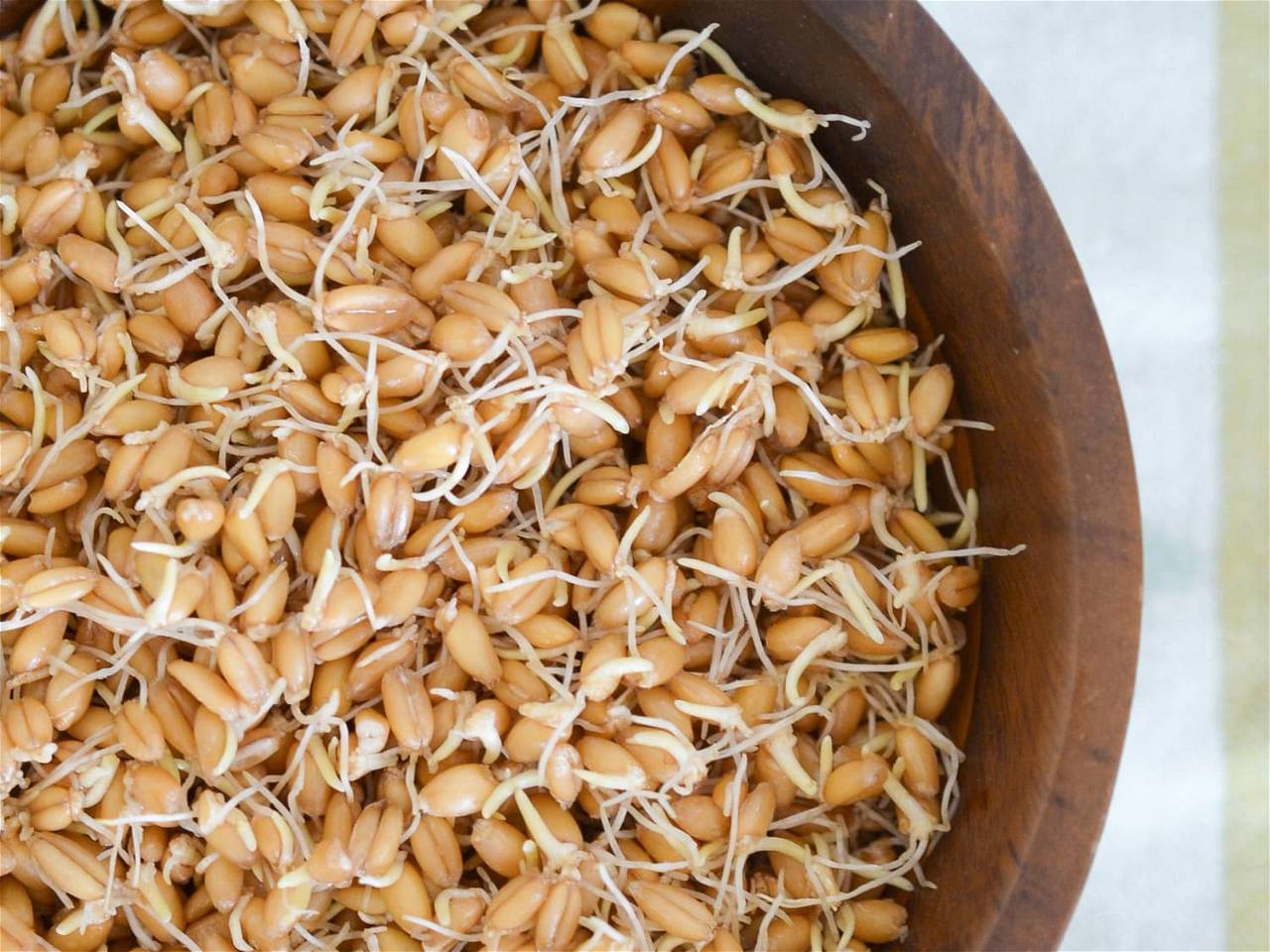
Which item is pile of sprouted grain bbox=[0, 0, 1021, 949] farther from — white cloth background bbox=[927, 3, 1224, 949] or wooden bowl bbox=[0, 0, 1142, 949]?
white cloth background bbox=[927, 3, 1224, 949]

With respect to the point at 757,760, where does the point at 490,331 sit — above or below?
above

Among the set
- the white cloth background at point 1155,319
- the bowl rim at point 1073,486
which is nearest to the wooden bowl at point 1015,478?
the bowl rim at point 1073,486

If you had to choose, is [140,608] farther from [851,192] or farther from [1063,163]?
[1063,163]

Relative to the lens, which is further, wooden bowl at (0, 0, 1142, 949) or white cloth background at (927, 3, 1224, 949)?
white cloth background at (927, 3, 1224, 949)

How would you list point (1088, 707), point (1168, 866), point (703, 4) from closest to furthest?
point (1088, 707) < point (703, 4) < point (1168, 866)

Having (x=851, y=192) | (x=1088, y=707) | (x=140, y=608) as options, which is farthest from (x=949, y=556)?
(x=140, y=608)

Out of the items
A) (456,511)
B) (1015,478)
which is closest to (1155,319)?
(1015,478)

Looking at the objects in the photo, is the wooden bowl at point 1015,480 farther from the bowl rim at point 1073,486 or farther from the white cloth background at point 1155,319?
the white cloth background at point 1155,319

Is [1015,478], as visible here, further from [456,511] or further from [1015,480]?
[456,511]

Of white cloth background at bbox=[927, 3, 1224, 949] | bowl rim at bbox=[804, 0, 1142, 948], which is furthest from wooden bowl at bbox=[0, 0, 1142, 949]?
white cloth background at bbox=[927, 3, 1224, 949]
